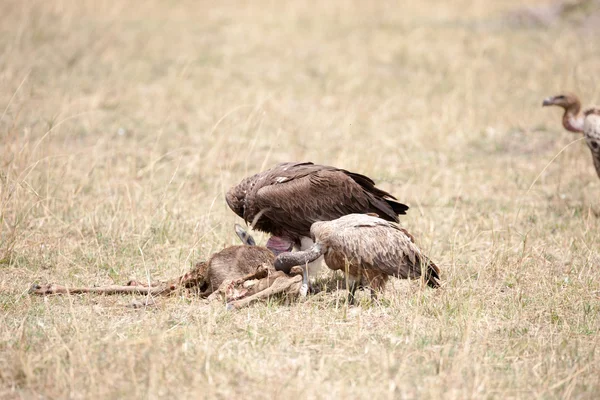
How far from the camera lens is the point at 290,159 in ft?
29.8

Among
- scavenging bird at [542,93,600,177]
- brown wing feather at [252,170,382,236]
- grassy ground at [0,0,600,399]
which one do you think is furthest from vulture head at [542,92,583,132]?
brown wing feather at [252,170,382,236]

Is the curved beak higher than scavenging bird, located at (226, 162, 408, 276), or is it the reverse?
scavenging bird, located at (226, 162, 408, 276)

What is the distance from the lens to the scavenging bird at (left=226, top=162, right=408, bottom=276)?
19.0ft

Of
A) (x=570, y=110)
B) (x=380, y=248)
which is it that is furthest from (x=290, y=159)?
(x=380, y=248)

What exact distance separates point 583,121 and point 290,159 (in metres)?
3.24

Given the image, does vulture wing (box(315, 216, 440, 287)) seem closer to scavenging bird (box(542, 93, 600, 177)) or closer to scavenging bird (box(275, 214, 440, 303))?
scavenging bird (box(275, 214, 440, 303))

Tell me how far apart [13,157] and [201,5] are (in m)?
11.0

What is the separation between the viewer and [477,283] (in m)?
5.49

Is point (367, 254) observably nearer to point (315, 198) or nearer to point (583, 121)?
point (315, 198)

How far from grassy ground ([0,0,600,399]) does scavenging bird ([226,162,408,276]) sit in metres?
0.48

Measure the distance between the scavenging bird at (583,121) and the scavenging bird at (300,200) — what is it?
2472 millimetres

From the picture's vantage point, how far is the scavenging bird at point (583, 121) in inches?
292

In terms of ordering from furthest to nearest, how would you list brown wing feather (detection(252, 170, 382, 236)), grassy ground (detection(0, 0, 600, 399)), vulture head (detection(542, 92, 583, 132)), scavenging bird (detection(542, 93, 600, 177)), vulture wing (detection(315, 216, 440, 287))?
vulture head (detection(542, 92, 583, 132)) < scavenging bird (detection(542, 93, 600, 177)) < brown wing feather (detection(252, 170, 382, 236)) < vulture wing (detection(315, 216, 440, 287)) < grassy ground (detection(0, 0, 600, 399))

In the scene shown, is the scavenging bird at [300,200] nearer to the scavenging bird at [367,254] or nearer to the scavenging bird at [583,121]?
the scavenging bird at [367,254]
